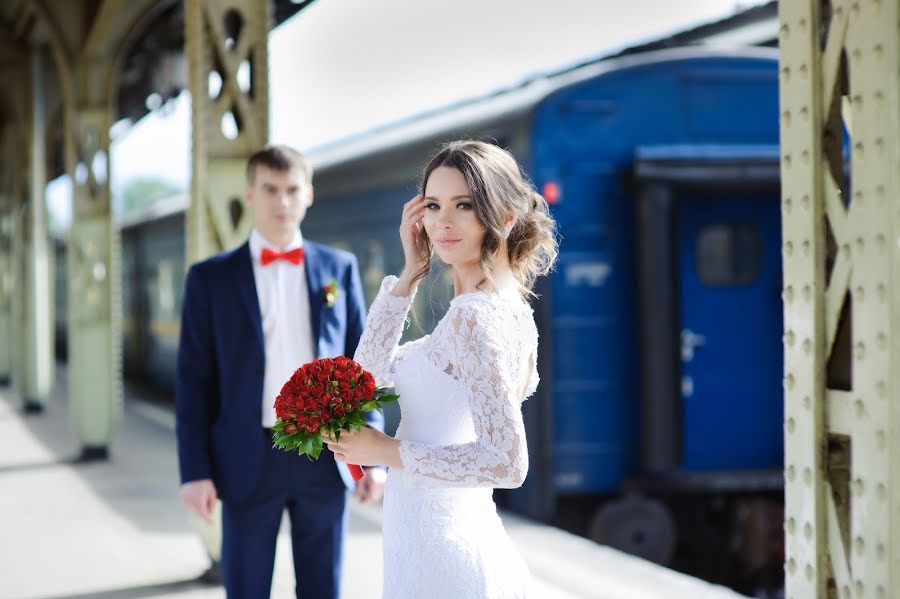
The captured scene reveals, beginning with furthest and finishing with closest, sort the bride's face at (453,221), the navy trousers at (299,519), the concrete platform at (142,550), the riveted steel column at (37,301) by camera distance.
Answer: the riveted steel column at (37,301), the concrete platform at (142,550), the navy trousers at (299,519), the bride's face at (453,221)

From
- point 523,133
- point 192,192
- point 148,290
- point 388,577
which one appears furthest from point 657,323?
point 148,290

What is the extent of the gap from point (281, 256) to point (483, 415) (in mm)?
1639

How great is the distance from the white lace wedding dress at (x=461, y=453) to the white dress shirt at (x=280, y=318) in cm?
121

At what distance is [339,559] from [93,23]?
24.3 ft

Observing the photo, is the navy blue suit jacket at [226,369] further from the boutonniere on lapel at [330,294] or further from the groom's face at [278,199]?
the groom's face at [278,199]

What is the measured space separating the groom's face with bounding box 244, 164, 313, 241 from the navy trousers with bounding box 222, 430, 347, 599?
66cm

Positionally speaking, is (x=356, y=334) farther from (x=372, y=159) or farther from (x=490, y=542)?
(x=372, y=159)

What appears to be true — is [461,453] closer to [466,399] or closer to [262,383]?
[466,399]

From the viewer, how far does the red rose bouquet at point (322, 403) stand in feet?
7.36

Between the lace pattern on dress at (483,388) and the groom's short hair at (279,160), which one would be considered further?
the groom's short hair at (279,160)

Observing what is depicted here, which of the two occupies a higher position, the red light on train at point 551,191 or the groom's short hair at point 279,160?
the red light on train at point 551,191

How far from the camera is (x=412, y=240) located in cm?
246

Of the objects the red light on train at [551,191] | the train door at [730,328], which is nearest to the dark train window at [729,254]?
the train door at [730,328]

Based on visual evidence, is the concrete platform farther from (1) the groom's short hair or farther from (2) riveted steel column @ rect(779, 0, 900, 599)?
(1) the groom's short hair
